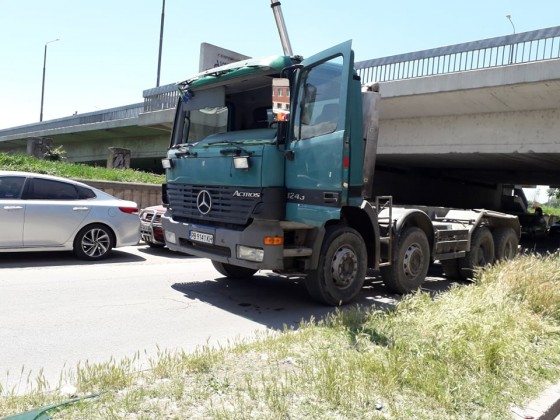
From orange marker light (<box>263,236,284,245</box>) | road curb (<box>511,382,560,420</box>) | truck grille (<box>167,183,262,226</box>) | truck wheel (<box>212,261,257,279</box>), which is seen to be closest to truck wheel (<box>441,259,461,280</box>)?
truck wheel (<box>212,261,257,279</box>)

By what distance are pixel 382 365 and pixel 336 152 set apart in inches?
104

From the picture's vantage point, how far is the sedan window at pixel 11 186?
8492mm

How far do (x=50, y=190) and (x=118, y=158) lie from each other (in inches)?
513

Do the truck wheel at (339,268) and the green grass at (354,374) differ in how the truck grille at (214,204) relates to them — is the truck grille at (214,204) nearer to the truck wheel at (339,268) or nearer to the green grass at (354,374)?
the truck wheel at (339,268)

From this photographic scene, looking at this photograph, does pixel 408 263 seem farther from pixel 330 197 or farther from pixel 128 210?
pixel 128 210

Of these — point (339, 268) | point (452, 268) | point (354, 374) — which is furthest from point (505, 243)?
point (354, 374)

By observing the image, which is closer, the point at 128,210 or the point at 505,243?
the point at 128,210

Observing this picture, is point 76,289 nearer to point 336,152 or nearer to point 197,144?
point 197,144

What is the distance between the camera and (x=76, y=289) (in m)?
6.96

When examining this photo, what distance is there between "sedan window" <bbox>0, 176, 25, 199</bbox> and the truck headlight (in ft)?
15.4

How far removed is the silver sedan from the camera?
27.8 ft

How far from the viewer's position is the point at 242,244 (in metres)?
6.09

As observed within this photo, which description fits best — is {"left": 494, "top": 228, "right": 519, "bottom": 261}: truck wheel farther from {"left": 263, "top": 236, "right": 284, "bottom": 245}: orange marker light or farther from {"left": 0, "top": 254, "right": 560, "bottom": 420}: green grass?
{"left": 263, "top": 236, "right": 284, "bottom": 245}: orange marker light

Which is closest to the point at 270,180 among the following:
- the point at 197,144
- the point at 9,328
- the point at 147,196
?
the point at 197,144
